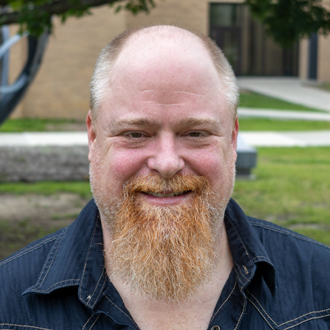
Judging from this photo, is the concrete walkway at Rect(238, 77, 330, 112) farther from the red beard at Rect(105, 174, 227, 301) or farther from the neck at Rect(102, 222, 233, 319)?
the red beard at Rect(105, 174, 227, 301)

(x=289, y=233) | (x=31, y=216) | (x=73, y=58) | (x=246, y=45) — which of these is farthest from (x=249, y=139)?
(x=246, y=45)

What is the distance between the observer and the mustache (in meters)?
1.87

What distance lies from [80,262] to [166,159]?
0.49m

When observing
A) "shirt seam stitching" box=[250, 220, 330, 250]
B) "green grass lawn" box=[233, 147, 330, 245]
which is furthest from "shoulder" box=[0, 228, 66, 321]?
"green grass lawn" box=[233, 147, 330, 245]

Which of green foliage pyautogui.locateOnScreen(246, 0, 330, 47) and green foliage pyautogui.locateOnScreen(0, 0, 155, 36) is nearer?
green foliage pyautogui.locateOnScreen(0, 0, 155, 36)

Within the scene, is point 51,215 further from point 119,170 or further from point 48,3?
point 119,170

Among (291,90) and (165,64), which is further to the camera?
(291,90)

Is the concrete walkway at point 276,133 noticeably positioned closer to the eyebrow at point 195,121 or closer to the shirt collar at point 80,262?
the shirt collar at point 80,262

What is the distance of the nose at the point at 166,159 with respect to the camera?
1834mm

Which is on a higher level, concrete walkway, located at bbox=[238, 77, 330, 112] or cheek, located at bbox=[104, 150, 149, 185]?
cheek, located at bbox=[104, 150, 149, 185]

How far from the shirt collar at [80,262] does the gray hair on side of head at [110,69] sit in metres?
0.40

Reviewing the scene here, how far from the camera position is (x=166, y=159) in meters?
1.84

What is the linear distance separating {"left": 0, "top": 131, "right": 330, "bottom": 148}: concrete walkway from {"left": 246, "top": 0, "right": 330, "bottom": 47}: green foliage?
21.5ft

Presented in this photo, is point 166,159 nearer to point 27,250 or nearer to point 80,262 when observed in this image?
point 80,262
